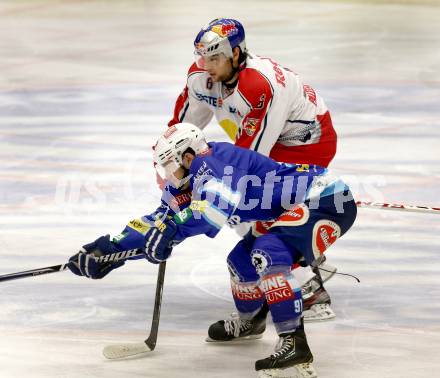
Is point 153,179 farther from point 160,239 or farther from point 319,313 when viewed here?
point 160,239

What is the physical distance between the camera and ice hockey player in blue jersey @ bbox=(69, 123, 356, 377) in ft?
14.2

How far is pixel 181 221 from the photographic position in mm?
4340

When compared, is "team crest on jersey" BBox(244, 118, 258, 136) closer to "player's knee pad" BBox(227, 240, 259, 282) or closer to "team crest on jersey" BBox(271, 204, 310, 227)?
"player's knee pad" BBox(227, 240, 259, 282)

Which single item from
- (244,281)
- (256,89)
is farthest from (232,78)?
(244,281)

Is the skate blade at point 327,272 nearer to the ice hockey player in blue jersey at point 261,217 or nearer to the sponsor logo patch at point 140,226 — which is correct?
the ice hockey player in blue jersey at point 261,217

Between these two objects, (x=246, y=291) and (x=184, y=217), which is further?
(x=246, y=291)

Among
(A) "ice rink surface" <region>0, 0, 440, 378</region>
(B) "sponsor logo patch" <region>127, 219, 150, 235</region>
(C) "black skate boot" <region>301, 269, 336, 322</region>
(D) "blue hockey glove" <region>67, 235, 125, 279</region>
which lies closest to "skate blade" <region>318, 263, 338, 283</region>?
(A) "ice rink surface" <region>0, 0, 440, 378</region>

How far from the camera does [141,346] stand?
4.61 metres

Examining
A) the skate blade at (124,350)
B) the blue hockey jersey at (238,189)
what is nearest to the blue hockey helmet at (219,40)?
the blue hockey jersey at (238,189)

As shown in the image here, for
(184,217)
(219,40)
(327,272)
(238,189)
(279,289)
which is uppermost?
(219,40)

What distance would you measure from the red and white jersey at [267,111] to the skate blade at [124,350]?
3.61ft

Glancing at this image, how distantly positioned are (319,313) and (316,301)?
86 millimetres

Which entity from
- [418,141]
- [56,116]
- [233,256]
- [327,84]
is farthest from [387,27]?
[233,256]

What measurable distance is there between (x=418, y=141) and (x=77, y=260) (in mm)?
3752
